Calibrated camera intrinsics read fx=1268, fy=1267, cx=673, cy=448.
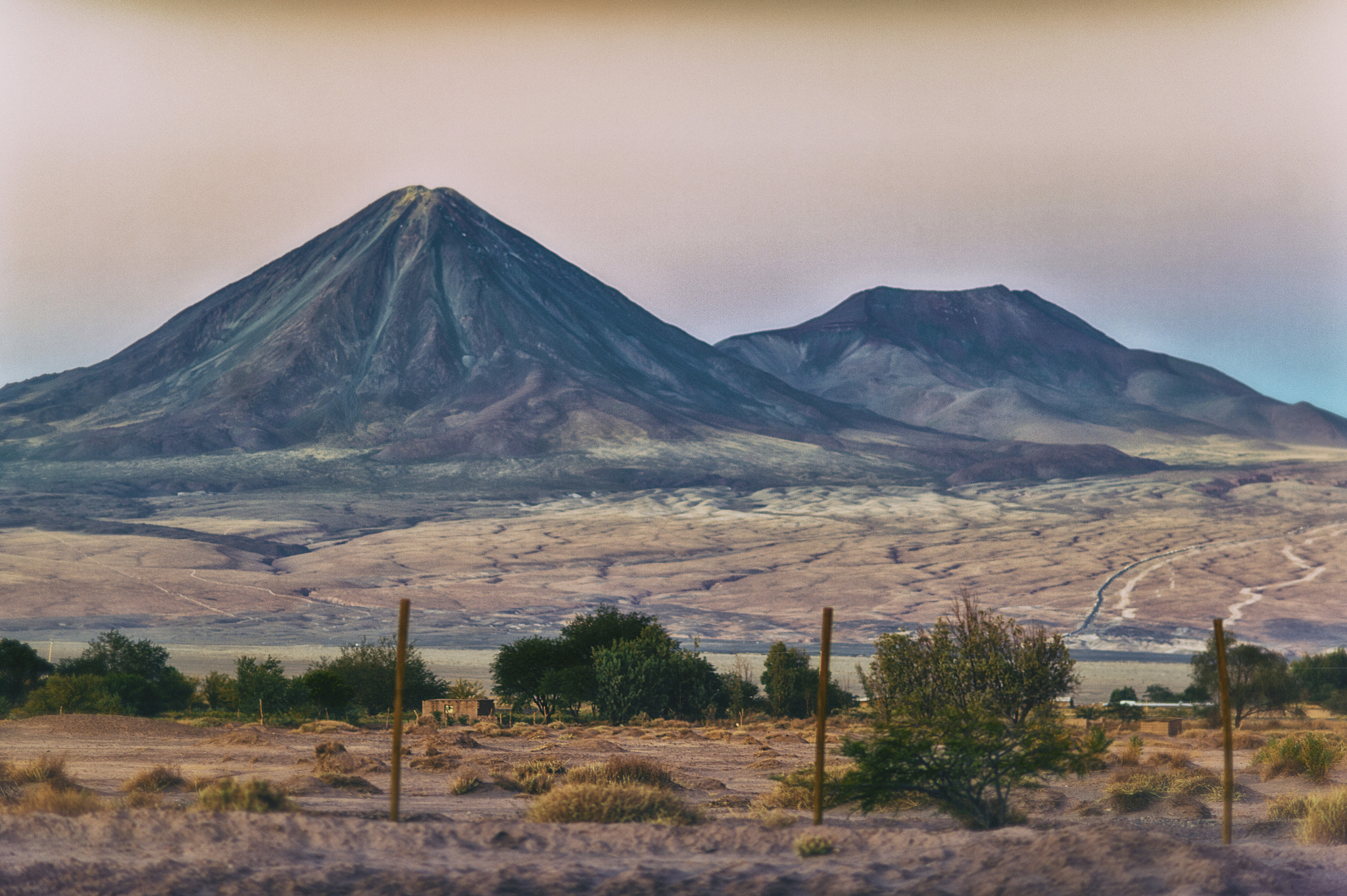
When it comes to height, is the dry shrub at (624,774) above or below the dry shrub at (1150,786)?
above

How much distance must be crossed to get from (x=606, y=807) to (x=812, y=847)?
3670mm

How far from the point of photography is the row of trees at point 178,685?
47188 mm

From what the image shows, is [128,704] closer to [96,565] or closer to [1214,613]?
[96,565]

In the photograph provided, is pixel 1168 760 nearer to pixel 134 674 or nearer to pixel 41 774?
pixel 41 774

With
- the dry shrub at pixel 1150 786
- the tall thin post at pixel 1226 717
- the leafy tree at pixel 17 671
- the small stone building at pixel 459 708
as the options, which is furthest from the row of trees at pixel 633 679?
the tall thin post at pixel 1226 717

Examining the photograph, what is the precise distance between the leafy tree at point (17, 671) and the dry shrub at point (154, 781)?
35145 mm

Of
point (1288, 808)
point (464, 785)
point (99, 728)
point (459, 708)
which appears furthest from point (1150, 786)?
point (459, 708)

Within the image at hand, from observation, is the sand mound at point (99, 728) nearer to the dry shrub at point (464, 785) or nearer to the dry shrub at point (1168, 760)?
the dry shrub at point (464, 785)

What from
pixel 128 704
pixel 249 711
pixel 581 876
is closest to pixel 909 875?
pixel 581 876

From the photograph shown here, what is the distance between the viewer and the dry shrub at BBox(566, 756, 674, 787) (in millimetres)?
21703

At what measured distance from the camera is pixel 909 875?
13.2 m

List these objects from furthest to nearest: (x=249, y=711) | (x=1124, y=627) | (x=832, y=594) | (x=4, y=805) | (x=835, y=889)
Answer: (x=832, y=594) < (x=1124, y=627) < (x=249, y=711) < (x=4, y=805) < (x=835, y=889)

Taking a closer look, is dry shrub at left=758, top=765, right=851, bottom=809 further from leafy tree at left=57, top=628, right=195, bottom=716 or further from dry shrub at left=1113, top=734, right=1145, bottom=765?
leafy tree at left=57, top=628, right=195, bottom=716

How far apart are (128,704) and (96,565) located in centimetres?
11171
